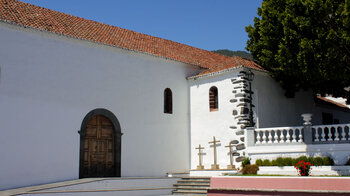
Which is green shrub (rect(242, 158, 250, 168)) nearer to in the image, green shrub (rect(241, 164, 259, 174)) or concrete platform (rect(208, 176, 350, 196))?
green shrub (rect(241, 164, 259, 174))

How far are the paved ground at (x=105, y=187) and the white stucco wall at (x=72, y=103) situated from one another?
4.03 feet

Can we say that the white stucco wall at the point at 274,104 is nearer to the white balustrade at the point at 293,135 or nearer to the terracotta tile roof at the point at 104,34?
the terracotta tile roof at the point at 104,34

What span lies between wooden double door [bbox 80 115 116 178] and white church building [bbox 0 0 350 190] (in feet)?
0.14

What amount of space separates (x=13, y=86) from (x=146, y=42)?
25.9 ft

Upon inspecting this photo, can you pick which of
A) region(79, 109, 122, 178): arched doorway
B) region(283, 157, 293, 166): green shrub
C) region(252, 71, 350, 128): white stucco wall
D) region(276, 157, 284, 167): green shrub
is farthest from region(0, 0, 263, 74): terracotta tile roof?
region(283, 157, 293, 166): green shrub

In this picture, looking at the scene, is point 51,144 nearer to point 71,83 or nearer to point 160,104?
point 71,83

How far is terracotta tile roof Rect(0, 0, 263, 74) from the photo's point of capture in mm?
15617

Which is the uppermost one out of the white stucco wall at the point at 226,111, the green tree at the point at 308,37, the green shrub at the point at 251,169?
the green tree at the point at 308,37

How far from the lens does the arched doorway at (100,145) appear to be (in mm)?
15664

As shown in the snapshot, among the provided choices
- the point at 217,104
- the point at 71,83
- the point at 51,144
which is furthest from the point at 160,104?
the point at 51,144

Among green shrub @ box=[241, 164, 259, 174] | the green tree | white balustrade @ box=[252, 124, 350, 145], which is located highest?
the green tree

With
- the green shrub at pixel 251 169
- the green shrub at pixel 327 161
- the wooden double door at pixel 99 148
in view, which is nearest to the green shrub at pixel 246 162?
the green shrub at pixel 251 169

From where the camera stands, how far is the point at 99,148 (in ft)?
53.1

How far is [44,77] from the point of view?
14867mm
